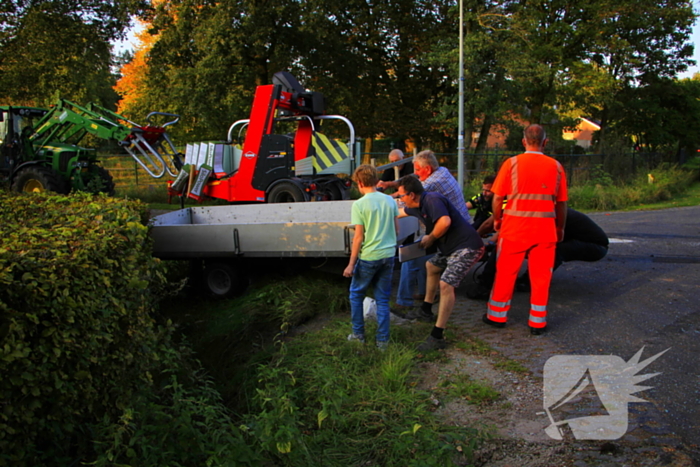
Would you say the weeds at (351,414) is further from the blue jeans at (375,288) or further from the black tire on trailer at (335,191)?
the black tire on trailer at (335,191)

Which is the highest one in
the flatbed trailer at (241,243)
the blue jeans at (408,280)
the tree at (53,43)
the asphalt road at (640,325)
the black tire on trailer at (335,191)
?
the tree at (53,43)

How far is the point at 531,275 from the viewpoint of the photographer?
5047 millimetres

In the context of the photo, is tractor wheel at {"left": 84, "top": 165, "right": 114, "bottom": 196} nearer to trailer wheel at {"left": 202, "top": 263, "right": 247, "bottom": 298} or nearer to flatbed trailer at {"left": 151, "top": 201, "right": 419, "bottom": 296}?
flatbed trailer at {"left": 151, "top": 201, "right": 419, "bottom": 296}

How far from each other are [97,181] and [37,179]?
1.19 meters

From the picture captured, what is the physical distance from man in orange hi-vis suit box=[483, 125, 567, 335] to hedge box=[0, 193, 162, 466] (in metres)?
3.10

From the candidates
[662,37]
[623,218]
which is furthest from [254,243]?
[662,37]

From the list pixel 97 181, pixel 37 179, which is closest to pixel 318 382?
pixel 97 181

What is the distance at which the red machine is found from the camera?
426 inches

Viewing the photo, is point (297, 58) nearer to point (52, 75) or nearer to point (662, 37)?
point (52, 75)

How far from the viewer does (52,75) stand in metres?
21.0

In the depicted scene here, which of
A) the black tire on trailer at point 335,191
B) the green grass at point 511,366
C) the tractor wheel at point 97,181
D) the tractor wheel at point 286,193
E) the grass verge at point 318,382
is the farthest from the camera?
the tractor wheel at point 97,181

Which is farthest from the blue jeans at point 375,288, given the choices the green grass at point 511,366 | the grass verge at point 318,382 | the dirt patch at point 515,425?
the green grass at point 511,366

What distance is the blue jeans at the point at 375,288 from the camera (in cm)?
473

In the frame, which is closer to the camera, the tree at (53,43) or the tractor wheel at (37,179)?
the tractor wheel at (37,179)
